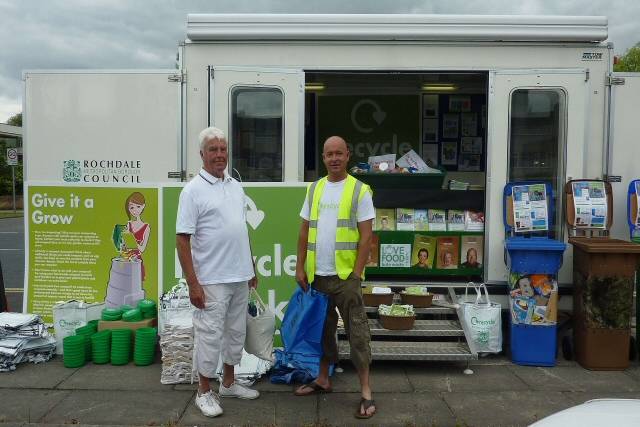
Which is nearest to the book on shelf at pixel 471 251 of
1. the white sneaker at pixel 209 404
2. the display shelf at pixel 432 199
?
the display shelf at pixel 432 199

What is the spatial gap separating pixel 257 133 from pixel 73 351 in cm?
251

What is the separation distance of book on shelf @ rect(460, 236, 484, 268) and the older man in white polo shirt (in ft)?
9.10

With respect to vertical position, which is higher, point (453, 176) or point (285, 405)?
point (453, 176)

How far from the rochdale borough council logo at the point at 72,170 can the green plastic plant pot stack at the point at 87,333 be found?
4.60 feet

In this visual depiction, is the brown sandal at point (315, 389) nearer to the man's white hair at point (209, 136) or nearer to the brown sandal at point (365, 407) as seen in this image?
the brown sandal at point (365, 407)

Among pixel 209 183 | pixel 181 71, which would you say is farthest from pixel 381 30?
pixel 209 183

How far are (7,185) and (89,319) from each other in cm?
3007

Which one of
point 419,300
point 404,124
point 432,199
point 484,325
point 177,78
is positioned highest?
point 177,78

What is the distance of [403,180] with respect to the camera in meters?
6.21

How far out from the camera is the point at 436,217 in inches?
239

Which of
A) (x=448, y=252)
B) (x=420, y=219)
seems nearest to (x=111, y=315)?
(x=420, y=219)

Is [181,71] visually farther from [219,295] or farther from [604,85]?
[604,85]

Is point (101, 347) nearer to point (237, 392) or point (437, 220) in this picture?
point (237, 392)

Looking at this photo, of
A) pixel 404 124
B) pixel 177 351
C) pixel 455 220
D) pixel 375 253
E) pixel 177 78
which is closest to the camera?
pixel 177 351
